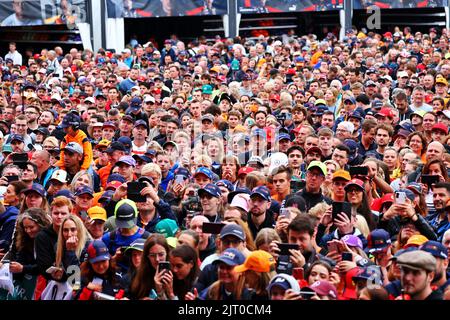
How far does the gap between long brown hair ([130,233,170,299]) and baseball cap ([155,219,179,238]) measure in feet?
3.58

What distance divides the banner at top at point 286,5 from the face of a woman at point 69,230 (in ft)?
81.1

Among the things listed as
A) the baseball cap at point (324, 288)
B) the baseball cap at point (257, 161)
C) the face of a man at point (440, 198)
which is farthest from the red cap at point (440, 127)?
the baseball cap at point (324, 288)

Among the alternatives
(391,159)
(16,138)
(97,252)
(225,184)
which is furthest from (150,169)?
(16,138)

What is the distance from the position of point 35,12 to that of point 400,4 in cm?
1198

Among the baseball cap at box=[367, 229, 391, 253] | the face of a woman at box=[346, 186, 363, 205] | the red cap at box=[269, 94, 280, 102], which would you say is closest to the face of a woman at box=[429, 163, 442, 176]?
the face of a woman at box=[346, 186, 363, 205]

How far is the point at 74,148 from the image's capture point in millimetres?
11938

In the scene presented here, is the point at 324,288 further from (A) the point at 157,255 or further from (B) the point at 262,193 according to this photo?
(B) the point at 262,193

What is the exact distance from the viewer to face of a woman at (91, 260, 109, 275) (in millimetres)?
7688

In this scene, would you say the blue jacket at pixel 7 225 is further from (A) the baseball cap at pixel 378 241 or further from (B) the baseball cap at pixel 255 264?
(A) the baseball cap at pixel 378 241

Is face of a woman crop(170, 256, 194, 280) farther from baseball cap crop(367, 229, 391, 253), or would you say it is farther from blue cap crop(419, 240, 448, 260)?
blue cap crop(419, 240, 448, 260)

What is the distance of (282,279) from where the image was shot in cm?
662

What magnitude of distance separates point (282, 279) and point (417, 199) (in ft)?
9.41

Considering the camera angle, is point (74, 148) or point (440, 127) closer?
point (74, 148)
